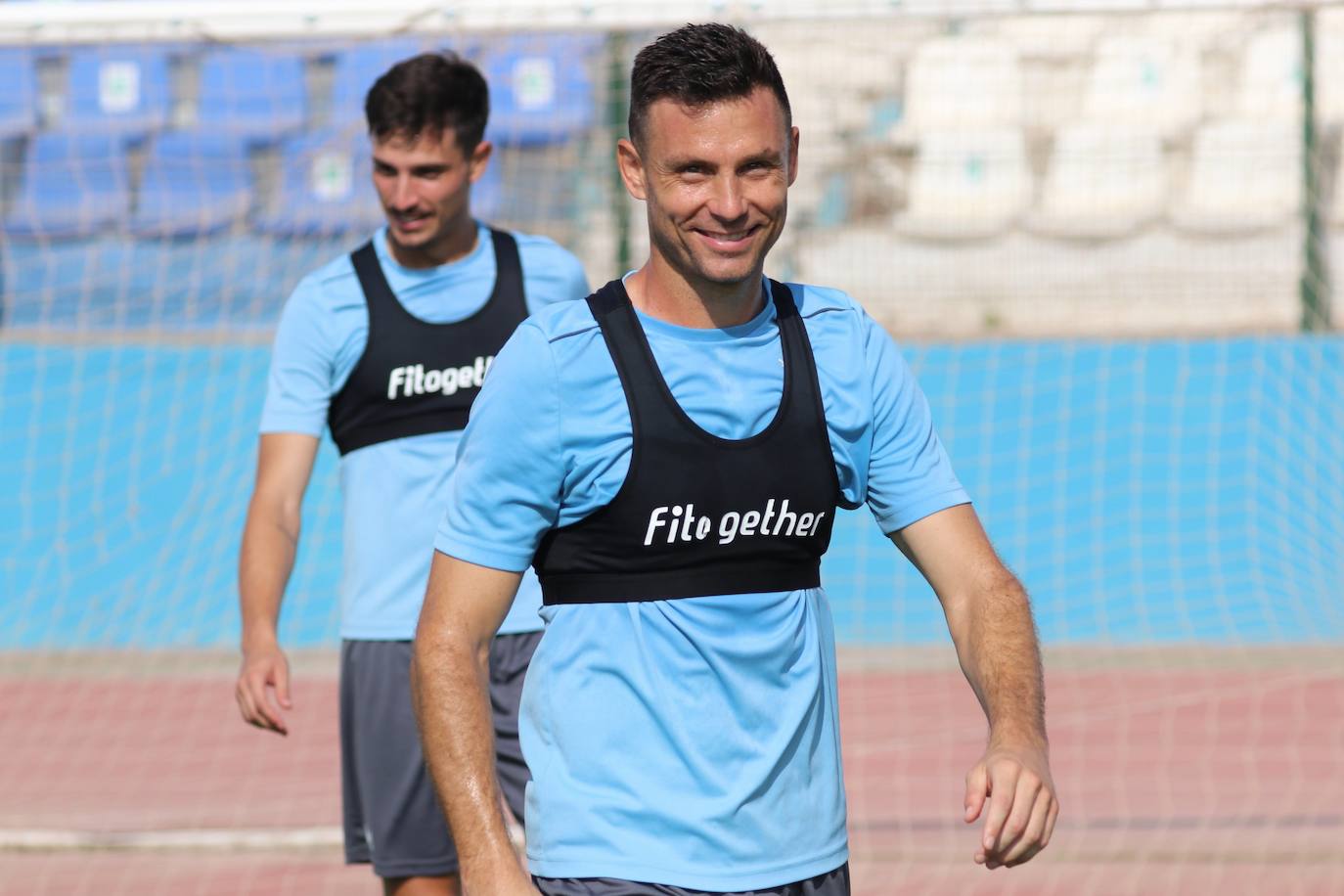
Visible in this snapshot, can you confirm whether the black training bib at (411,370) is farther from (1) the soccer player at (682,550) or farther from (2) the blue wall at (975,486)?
(2) the blue wall at (975,486)

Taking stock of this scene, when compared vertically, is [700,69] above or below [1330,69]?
above

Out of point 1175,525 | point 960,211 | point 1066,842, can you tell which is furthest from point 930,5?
point 1175,525

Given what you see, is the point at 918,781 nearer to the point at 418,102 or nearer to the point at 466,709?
the point at 418,102

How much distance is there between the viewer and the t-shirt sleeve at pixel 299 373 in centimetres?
408

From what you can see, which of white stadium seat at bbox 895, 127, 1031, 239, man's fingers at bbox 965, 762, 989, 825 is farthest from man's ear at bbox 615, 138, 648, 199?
white stadium seat at bbox 895, 127, 1031, 239

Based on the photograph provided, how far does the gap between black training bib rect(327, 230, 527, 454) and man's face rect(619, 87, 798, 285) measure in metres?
1.69

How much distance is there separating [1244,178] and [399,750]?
6.67 m

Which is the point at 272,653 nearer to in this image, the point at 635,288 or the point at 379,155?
the point at 379,155

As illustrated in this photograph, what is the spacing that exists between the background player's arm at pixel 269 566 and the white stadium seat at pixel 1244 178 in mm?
6116

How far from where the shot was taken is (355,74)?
27.3ft

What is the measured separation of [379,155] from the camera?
13.8ft

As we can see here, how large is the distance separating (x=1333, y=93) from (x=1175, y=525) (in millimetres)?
2326

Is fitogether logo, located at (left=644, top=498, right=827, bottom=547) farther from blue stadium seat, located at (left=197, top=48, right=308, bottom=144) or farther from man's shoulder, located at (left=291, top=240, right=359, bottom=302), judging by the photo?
blue stadium seat, located at (left=197, top=48, right=308, bottom=144)

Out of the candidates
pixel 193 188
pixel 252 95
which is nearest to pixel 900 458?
pixel 252 95
